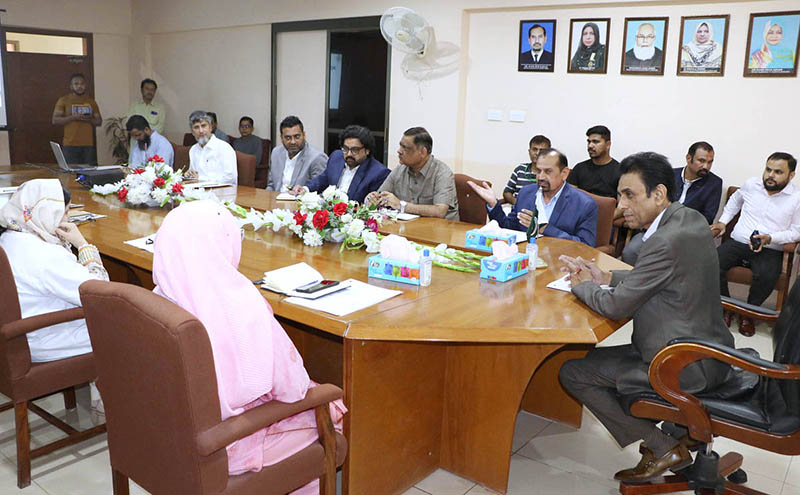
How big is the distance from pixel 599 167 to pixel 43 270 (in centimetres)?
428

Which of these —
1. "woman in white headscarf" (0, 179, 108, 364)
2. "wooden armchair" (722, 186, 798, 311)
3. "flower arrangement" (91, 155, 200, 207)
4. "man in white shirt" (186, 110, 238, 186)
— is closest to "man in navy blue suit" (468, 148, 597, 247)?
"wooden armchair" (722, 186, 798, 311)

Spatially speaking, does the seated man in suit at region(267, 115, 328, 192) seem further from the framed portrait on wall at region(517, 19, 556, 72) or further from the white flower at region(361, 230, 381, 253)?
the white flower at region(361, 230, 381, 253)

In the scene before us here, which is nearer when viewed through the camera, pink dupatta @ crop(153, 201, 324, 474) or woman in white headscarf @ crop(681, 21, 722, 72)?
pink dupatta @ crop(153, 201, 324, 474)

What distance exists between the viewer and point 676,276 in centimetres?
231

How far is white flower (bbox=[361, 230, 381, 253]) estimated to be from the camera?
307 centimetres

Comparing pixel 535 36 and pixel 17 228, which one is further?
pixel 535 36

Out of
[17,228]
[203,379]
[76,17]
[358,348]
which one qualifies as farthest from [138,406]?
[76,17]

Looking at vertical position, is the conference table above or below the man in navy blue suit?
below

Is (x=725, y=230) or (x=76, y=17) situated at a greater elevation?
(x=76, y=17)

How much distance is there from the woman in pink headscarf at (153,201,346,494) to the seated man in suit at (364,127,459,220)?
236 centimetres

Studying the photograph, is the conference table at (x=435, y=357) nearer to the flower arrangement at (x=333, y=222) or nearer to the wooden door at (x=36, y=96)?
the flower arrangement at (x=333, y=222)

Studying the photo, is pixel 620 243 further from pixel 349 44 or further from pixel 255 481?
pixel 255 481

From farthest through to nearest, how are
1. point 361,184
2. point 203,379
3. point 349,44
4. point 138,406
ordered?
1. point 349,44
2. point 361,184
3. point 138,406
4. point 203,379

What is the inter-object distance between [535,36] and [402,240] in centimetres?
394
